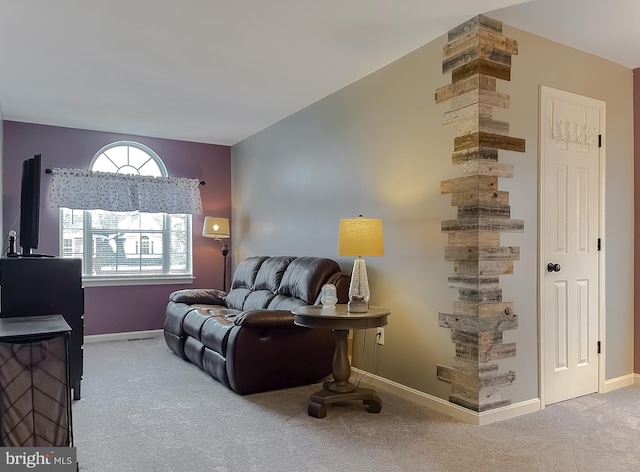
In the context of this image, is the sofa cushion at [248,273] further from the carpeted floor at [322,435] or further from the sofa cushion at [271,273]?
the carpeted floor at [322,435]

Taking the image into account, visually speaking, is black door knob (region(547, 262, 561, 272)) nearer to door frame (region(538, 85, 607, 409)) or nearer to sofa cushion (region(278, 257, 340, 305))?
door frame (region(538, 85, 607, 409))

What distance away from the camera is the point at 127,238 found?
5734mm

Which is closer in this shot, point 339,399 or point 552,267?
point 339,399

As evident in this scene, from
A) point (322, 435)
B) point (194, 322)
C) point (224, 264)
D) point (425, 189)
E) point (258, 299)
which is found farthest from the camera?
point (224, 264)

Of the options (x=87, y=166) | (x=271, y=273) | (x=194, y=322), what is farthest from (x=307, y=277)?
(x=87, y=166)

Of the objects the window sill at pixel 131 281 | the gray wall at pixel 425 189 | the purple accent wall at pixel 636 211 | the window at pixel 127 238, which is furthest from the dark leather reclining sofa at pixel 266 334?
the purple accent wall at pixel 636 211

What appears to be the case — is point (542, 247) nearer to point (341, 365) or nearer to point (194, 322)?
point (341, 365)

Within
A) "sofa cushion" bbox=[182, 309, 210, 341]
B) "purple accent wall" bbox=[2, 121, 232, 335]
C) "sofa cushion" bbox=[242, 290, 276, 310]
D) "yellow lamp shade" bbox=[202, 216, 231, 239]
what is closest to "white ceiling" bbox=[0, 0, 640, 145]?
"purple accent wall" bbox=[2, 121, 232, 335]

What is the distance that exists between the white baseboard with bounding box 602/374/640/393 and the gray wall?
0.15 feet

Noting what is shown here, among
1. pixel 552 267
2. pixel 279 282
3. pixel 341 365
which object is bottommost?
pixel 341 365

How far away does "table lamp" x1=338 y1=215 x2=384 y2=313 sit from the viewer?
3062mm

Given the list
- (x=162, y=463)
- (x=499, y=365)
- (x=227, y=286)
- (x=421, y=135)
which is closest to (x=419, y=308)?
(x=499, y=365)

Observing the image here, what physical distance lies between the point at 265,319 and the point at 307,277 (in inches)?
23.6

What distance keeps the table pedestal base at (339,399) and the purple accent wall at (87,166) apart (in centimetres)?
335
